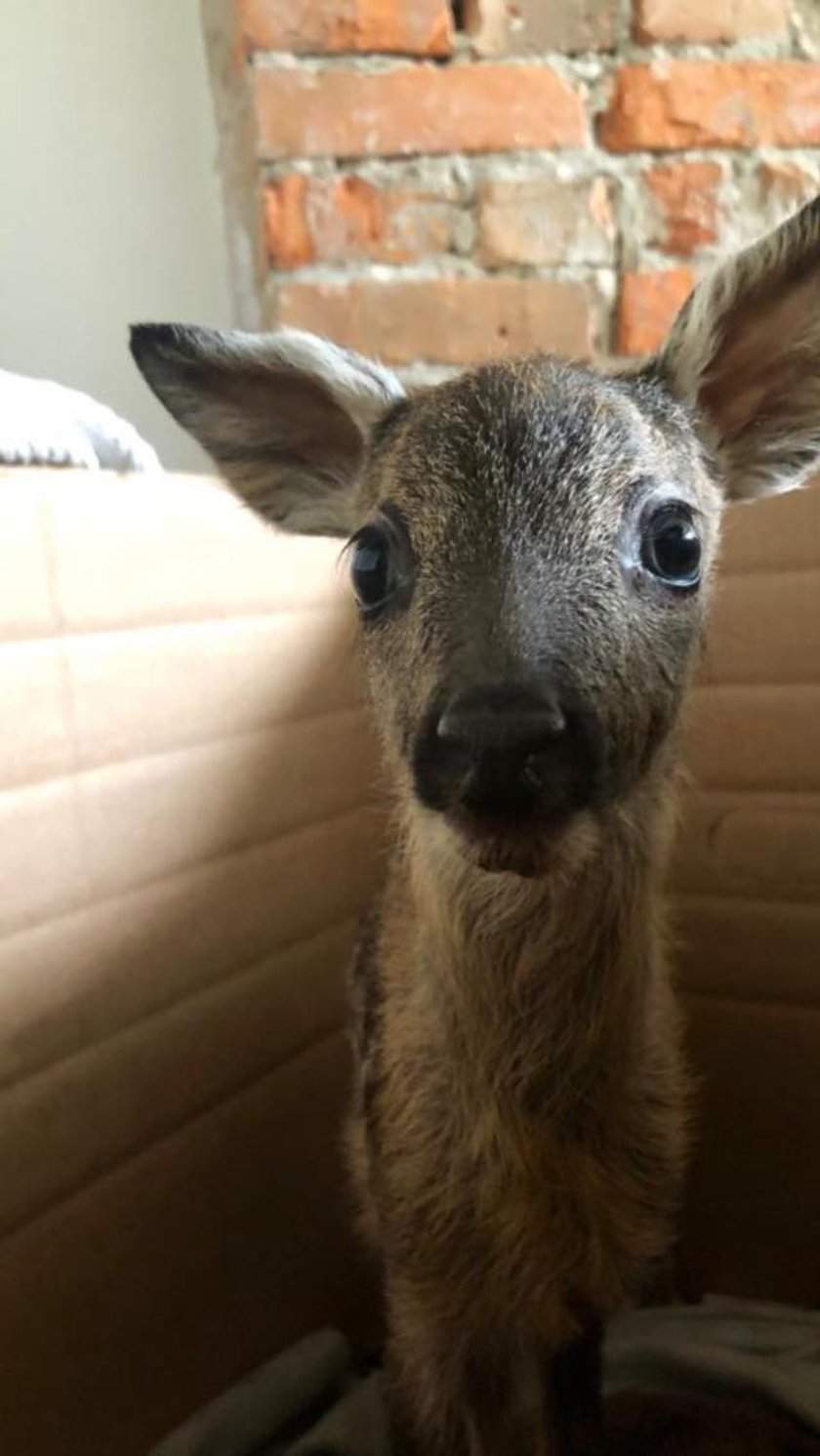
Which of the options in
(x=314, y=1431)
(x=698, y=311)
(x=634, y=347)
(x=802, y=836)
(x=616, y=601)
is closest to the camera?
(x=616, y=601)

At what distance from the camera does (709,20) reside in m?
1.91

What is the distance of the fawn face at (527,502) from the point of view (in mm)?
812

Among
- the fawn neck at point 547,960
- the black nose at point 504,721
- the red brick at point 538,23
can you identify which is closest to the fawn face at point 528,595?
the black nose at point 504,721

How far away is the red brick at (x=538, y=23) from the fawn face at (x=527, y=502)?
972 mm

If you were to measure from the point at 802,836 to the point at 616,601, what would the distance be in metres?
0.76

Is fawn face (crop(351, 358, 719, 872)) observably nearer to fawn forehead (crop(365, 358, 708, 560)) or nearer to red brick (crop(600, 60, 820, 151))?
fawn forehead (crop(365, 358, 708, 560))

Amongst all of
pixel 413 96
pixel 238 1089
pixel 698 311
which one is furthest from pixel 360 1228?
pixel 413 96

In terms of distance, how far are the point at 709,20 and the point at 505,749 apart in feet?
5.37

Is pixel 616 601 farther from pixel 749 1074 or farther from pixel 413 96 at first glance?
pixel 413 96

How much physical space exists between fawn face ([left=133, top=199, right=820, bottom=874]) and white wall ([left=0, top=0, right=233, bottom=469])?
0.86 m

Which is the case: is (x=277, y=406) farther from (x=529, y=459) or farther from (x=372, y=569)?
(x=529, y=459)

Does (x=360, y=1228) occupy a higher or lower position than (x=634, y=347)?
lower

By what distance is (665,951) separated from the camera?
51.4 inches

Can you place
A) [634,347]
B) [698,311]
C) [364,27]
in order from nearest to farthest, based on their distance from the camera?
1. [698,311]
2. [364,27]
3. [634,347]
